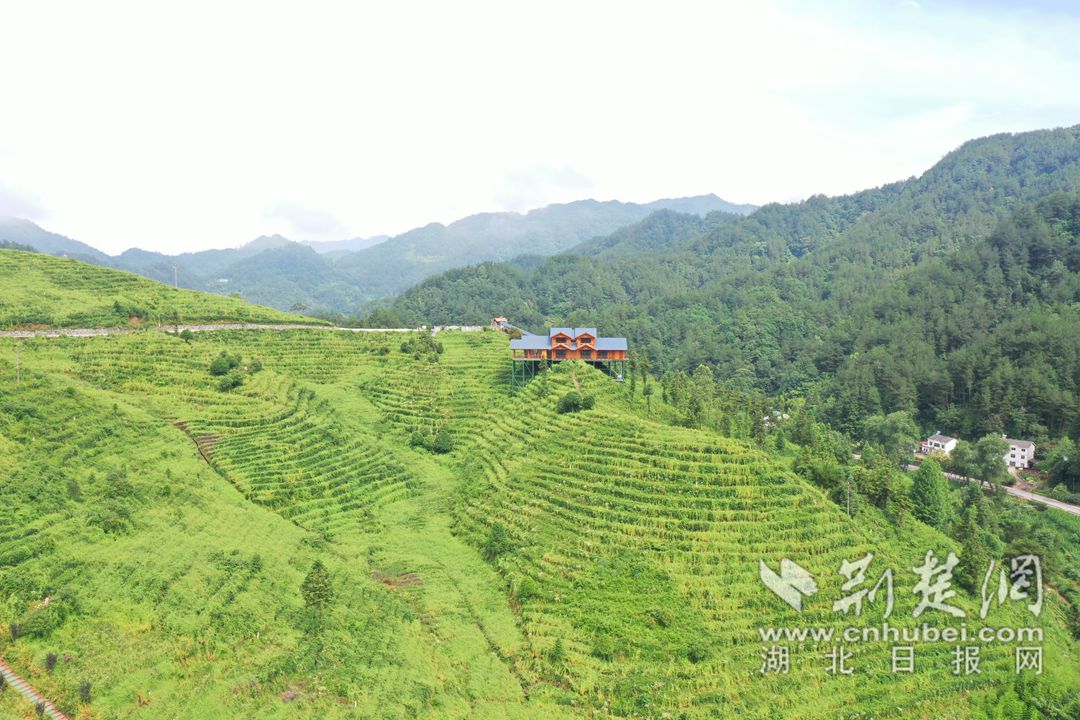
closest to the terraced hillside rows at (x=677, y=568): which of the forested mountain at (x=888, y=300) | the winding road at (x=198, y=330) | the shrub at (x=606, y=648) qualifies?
the shrub at (x=606, y=648)

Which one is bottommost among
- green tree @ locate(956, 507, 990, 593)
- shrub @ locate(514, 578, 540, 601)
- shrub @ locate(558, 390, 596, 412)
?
green tree @ locate(956, 507, 990, 593)

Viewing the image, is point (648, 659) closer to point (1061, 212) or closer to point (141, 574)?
point (141, 574)

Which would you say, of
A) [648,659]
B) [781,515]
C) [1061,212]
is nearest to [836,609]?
[781,515]

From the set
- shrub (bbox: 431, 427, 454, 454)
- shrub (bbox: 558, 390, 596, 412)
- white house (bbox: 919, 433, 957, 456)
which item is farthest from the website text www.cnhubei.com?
white house (bbox: 919, 433, 957, 456)

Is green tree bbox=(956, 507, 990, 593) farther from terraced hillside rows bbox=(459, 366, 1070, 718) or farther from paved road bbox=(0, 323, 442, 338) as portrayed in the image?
paved road bbox=(0, 323, 442, 338)

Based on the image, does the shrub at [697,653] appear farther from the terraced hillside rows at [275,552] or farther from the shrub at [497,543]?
the shrub at [497,543]

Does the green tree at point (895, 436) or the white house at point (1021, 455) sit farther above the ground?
the green tree at point (895, 436)
